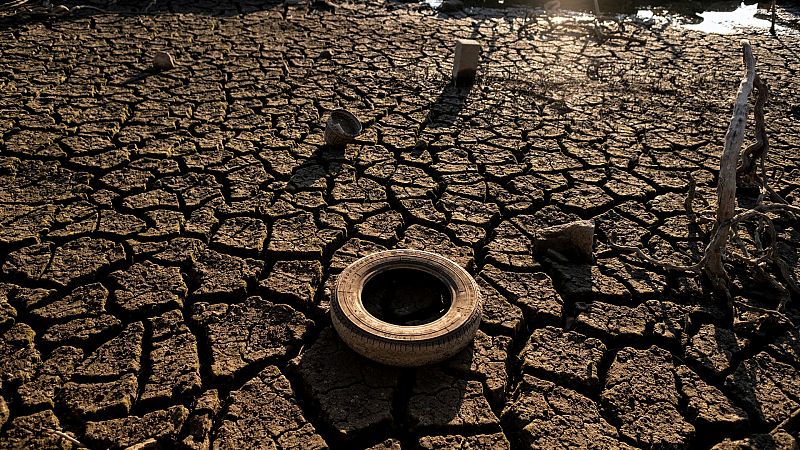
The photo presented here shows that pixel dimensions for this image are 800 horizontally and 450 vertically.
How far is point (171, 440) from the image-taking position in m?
2.41

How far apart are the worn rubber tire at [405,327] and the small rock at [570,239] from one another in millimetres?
893

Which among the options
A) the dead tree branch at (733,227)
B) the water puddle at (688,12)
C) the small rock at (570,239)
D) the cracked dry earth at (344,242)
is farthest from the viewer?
the water puddle at (688,12)

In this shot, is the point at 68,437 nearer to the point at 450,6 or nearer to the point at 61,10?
the point at 61,10

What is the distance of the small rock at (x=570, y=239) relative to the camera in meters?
3.54

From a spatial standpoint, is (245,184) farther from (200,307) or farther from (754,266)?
(754,266)

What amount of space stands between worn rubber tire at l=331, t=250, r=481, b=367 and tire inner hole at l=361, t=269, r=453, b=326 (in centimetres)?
5

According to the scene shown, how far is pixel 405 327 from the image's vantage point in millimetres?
2672

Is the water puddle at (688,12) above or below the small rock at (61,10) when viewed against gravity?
above

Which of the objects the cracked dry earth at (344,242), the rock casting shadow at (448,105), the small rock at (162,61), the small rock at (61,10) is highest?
the small rock at (61,10)

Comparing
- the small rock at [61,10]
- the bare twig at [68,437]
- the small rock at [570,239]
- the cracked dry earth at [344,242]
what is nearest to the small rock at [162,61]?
the cracked dry earth at [344,242]

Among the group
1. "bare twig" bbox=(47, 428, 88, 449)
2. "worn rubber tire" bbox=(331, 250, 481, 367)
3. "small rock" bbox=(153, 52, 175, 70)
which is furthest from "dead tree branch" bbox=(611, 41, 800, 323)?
"small rock" bbox=(153, 52, 175, 70)

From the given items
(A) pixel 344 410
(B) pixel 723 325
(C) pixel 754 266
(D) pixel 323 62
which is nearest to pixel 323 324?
(A) pixel 344 410

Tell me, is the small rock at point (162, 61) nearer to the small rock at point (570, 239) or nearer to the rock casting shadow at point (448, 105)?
the rock casting shadow at point (448, 105)

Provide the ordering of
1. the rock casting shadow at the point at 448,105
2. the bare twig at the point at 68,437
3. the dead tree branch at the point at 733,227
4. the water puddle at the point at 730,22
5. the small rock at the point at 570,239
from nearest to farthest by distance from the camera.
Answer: the bare twig at the point at 68,437 < the dead tree branch at the point at 733,227 < the small rock at the point at 570,239 < the rock casting shadow at the point at 448,105 < the water puddle at the point at 730,22
